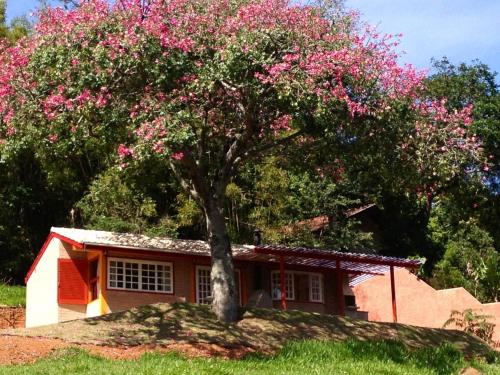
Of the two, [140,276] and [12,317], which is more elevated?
[140,276]

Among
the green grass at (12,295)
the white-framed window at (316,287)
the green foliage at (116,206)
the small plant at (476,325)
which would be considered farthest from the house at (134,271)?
the green foliage at (116,206)

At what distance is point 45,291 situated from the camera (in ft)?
91.6

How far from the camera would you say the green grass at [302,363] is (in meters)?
15.5

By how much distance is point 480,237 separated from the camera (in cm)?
4369

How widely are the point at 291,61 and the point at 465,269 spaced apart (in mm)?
26059

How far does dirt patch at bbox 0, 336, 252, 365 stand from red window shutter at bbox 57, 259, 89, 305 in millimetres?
7063

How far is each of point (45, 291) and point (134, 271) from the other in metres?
3.45

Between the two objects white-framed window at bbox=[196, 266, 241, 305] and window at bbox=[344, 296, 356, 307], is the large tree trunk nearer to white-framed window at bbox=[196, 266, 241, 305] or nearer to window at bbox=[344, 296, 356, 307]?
white-framed window at bbox=[196, 266, 241, 305]

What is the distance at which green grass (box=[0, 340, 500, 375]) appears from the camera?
15.5m

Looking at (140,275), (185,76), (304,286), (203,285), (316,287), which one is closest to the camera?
(185,76)

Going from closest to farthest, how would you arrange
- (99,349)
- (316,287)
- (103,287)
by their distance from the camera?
1. (99,349)
2. (103,287)
3. (316,287)

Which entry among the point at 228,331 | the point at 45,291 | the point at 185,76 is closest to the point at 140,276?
the point at 45,291

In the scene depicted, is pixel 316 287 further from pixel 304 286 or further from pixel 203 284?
pixel 203 284

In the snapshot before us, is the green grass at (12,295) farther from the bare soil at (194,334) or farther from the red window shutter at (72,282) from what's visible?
the bare soil at (194,334)
